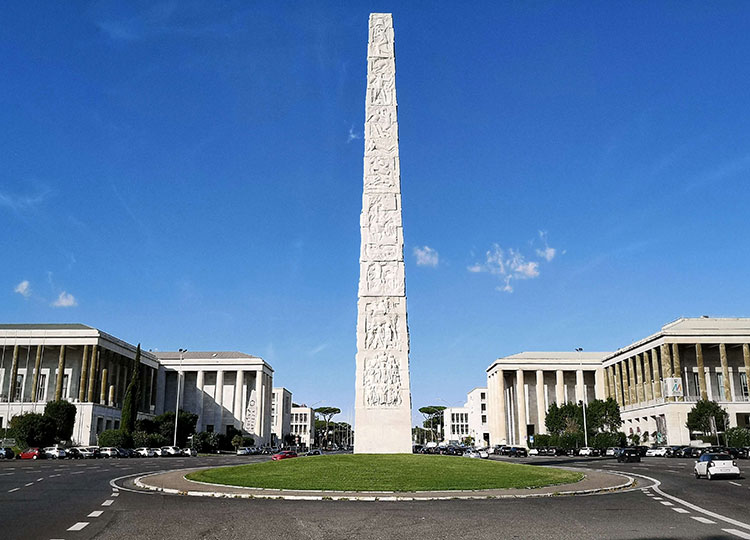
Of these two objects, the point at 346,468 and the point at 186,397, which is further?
the point at 186,397

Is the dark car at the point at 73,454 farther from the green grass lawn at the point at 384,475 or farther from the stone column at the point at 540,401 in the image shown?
the stone column at the point at 540,401

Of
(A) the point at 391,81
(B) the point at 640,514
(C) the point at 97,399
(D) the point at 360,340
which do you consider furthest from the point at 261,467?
(C) the point at 97,399

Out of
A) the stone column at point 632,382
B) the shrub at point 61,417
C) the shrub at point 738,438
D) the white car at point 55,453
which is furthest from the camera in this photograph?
the stone column at point 632,382

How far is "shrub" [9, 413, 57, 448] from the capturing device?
236 ft

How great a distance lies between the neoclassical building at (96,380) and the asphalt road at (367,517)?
74587mm

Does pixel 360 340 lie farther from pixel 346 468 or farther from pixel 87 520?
pixel 87 520

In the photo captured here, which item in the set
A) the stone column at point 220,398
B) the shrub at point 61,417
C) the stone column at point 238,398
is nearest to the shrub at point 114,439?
the shrub at point 61,417

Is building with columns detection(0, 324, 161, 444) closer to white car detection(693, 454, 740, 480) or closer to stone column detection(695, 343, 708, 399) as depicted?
white car detection(693, 454, 740, 480)

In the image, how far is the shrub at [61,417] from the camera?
7581cm

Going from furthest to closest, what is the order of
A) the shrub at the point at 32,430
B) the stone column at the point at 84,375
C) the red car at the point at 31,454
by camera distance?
the stone column at the point at 84,375 → the shrub at the point at 32,430 → the red car at the point at 31,454

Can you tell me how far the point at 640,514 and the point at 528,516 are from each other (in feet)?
9.49

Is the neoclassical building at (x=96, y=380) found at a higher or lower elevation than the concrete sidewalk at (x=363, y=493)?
higher

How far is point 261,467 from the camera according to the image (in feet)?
100

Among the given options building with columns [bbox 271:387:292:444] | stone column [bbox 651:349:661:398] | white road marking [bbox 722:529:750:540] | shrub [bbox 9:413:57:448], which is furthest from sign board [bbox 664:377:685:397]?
building with columns [bbox 271:387:292:444]
